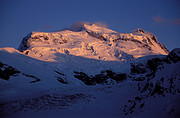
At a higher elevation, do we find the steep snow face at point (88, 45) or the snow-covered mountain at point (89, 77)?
the steep snow face at point (88, 45)

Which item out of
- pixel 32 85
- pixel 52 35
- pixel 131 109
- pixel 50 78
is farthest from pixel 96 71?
pixel 131 109

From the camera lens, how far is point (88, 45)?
87.0m

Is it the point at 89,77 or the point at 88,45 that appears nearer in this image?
the point at 89,77

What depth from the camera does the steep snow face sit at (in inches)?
3004

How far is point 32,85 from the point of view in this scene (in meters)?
38.1

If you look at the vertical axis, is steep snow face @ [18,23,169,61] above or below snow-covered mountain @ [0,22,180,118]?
above

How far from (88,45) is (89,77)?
99.7ft

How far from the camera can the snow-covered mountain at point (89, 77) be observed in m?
13.7

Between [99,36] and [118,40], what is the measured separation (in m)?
10.4

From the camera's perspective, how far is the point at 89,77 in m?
59.1

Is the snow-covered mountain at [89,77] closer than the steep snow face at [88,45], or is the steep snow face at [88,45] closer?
the snow-covered mountain at [89,77]

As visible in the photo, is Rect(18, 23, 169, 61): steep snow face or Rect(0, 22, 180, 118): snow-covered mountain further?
Rect(18, 23, 169, 61): steep snow face

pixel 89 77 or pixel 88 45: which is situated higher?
pixel 88 45

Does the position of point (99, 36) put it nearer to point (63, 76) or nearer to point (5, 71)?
point (63, 76)
